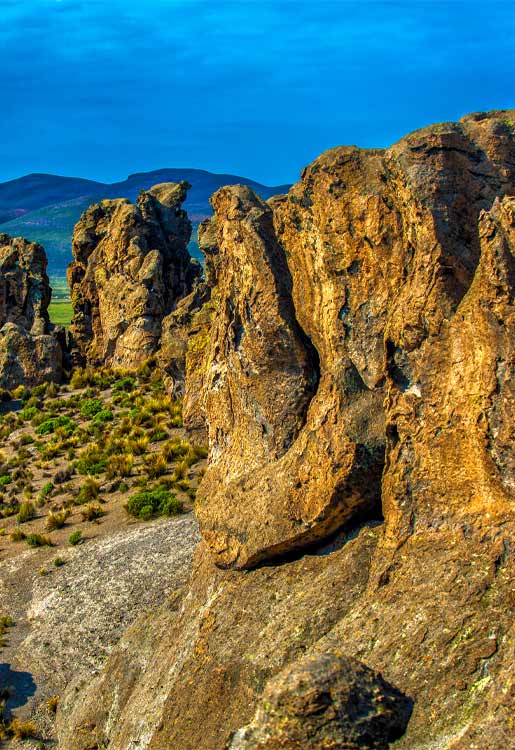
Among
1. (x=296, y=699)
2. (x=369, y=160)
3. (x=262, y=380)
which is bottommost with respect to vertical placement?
(x=296, y=699)

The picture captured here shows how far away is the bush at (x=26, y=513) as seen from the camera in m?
34.7

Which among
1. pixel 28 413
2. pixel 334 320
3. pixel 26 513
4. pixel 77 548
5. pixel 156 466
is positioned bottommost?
pixel 77 548

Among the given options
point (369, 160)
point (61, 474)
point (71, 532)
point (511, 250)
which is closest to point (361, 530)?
point (511, 250)

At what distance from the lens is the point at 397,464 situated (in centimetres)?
1302

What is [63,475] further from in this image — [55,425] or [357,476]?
[357,476]

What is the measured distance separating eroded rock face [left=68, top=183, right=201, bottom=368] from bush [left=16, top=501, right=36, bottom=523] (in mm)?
24567

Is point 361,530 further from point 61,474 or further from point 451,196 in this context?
point 61,474

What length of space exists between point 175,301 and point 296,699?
177 ft

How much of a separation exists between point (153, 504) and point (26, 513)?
20.3 ft

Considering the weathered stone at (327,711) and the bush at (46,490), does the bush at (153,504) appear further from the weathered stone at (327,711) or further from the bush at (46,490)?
the weathered stone at (327,711)

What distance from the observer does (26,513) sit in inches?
1378

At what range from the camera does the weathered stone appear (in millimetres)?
9984

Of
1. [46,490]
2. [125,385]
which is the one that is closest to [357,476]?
[46,490]

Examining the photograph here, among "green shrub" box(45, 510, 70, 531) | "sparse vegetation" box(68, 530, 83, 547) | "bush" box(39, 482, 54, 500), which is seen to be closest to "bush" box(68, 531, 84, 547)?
"sparse vegetation" box(68, 530, 83, 547)
